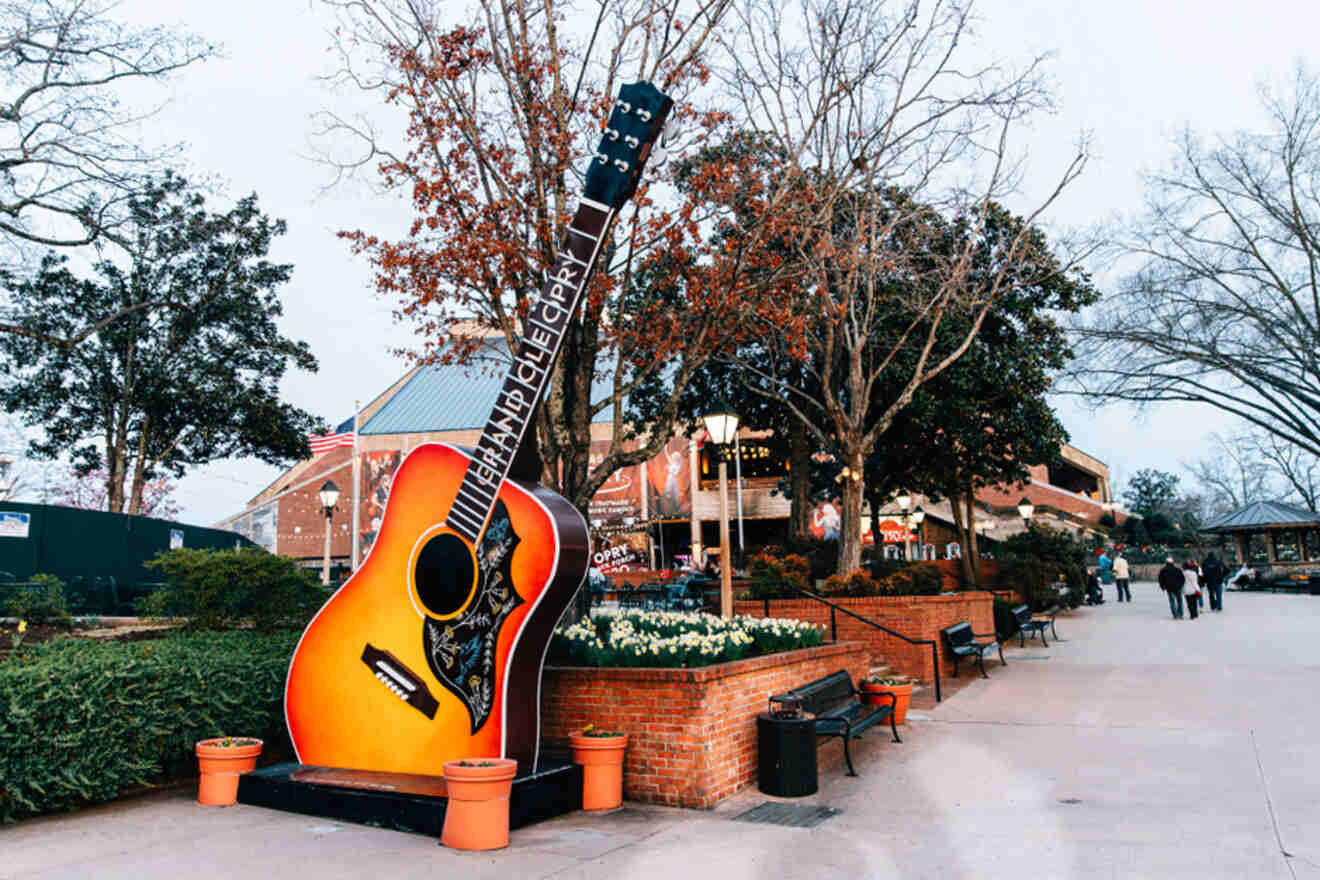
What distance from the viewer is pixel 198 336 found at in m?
23.4

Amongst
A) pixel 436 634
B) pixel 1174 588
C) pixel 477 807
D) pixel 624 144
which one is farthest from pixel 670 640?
pixel 1174 588

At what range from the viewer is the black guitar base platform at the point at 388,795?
611 centimetres

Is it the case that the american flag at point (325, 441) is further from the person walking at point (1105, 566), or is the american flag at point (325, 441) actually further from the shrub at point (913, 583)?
the person walking at point (1105, 566)

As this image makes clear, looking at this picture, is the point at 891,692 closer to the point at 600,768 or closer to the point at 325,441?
the point at 600,768

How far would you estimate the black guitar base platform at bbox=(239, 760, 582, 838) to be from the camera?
20.0 feet

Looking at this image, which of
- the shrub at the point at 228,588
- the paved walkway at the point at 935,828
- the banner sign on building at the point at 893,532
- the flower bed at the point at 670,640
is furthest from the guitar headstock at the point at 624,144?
the banner sign on building at the point at 893,532

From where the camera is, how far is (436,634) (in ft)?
22.4

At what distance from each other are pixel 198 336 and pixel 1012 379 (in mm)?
21361

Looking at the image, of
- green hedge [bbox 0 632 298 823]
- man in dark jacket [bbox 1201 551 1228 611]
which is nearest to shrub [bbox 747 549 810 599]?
green hedge [bbox 0 632 298 823]

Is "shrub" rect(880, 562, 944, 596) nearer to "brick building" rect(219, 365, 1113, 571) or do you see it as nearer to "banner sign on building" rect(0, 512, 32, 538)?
"banner sign on building" rect(0, 512, 32, 538)

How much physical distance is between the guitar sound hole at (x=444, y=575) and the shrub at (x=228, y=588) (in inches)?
147

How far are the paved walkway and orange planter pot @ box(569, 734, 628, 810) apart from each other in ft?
0.61

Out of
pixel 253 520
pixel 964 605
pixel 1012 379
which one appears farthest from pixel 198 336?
pixel 253 520

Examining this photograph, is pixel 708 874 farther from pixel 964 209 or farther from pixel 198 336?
pixel 198 336
